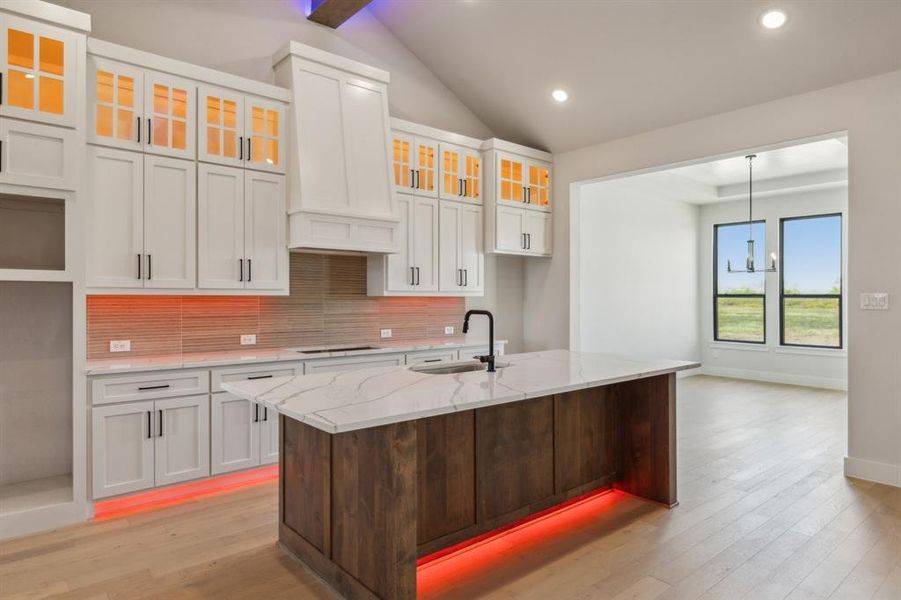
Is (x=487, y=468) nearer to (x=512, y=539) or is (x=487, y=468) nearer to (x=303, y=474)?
(x=512, y=539)

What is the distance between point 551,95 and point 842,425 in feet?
14.6

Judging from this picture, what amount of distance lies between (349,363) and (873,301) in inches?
155

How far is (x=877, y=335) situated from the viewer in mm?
3926

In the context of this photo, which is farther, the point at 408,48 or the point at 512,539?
the point at 408,48

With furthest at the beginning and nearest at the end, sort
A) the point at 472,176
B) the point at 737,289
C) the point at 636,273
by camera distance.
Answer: the point at 737,289
the point at 636,273
the point at 472,176

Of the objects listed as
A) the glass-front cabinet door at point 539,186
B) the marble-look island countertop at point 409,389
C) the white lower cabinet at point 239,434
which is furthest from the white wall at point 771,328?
the white lower cabinet at point 239,434

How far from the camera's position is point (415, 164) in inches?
199

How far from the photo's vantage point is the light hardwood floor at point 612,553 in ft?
8.10

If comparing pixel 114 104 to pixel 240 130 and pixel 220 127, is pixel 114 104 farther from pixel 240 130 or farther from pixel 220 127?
pixel 240 130

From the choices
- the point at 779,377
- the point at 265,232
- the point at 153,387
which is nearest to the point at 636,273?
the point at 779,377

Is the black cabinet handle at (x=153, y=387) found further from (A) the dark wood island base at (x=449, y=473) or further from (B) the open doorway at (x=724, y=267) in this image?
(B) the open doorway at (x=724, y=267)

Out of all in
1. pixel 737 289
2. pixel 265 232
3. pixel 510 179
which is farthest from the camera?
pixel 737 289

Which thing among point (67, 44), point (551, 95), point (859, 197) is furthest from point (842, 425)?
point (67, 44)

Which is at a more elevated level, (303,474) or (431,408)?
(431,408)
